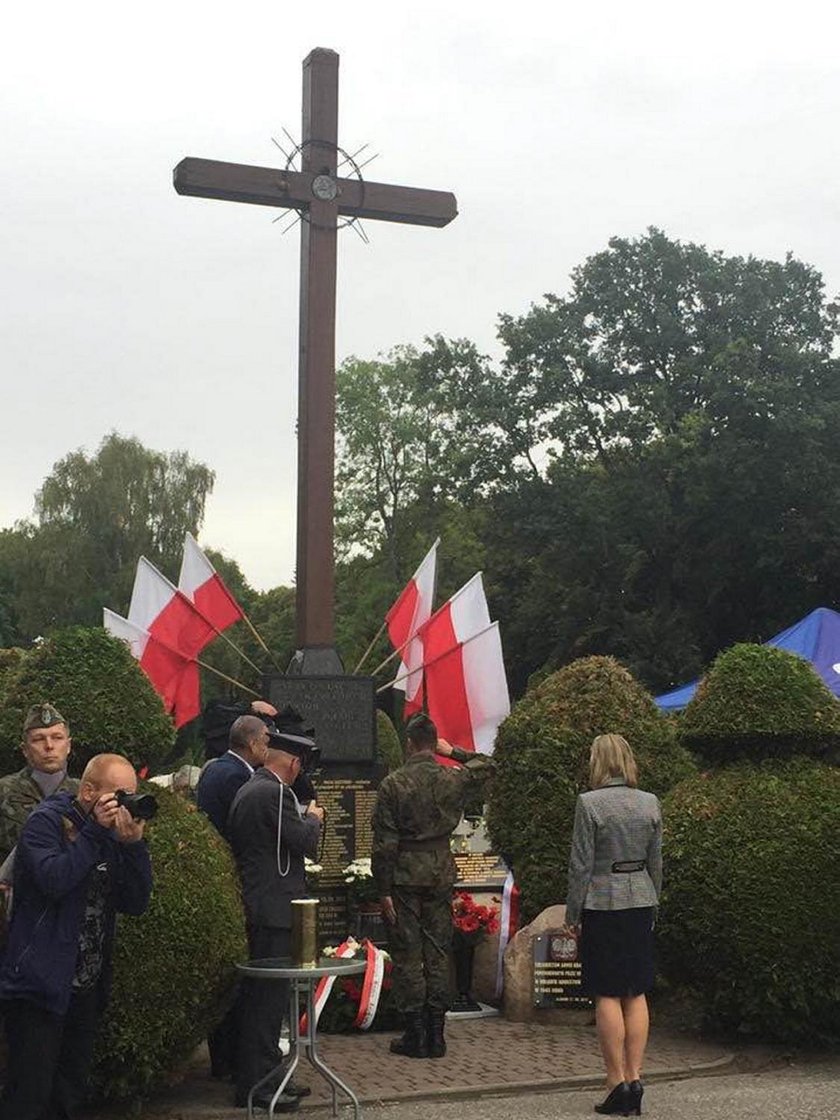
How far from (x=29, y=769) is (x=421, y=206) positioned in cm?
828

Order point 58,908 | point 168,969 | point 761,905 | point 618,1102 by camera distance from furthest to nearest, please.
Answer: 1. point 761,905
2. point 618,1102
3. point 168,969
4. point 58,908

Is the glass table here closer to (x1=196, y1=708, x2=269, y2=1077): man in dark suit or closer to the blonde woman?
(x1=196, y1=708, x2=269, y2=1077): man in dark suit

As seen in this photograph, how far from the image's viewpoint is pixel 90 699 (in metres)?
6.95

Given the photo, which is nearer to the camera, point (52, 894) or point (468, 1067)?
point (52, 894)

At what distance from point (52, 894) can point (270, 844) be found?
6.83ft

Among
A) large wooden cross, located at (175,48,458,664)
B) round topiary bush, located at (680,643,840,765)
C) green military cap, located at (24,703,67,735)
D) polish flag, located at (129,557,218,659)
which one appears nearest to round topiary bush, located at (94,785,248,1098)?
green military cap, located at (24,703,67,735)

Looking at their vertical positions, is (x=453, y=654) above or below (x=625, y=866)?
above

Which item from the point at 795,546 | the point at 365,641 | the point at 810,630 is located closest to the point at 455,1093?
the point at 810,630

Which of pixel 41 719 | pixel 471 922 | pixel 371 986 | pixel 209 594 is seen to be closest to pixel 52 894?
pixel 41 719

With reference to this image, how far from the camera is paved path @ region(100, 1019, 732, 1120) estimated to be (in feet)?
23.2

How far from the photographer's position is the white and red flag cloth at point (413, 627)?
43.8 ft

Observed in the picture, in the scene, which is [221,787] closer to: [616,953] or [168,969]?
[168,969]

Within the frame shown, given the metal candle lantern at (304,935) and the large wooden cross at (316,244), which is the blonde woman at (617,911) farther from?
the large wooden cross at (316,244)

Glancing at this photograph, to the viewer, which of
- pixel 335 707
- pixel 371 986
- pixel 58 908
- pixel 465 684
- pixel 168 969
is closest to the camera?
pixel 58 908
